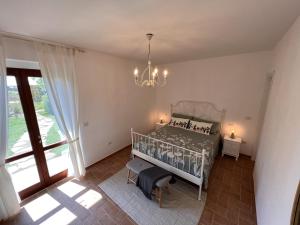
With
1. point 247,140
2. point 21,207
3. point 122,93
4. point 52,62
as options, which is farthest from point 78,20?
point 247,140

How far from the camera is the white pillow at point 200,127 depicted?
3.64m

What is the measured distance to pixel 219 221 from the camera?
6.46ft

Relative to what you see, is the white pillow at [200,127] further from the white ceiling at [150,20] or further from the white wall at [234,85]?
the white ceiling at [150,20]

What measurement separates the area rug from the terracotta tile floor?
10cm

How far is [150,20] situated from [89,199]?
2955 millimetres

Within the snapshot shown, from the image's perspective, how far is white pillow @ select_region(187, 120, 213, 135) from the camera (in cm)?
364

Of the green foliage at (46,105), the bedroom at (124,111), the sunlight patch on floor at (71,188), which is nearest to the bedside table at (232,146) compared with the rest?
the bedroom at (124,111)

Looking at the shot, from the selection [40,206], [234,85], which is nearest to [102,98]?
[40,206]

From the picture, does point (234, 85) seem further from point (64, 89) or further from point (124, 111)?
point (64, 89)

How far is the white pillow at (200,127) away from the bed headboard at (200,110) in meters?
0.42

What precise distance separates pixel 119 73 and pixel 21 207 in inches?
130

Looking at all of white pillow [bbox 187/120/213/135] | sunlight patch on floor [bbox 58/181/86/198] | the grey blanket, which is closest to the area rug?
the grey blanket

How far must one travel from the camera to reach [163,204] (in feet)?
7.42

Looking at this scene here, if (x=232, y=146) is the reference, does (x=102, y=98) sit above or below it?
above
